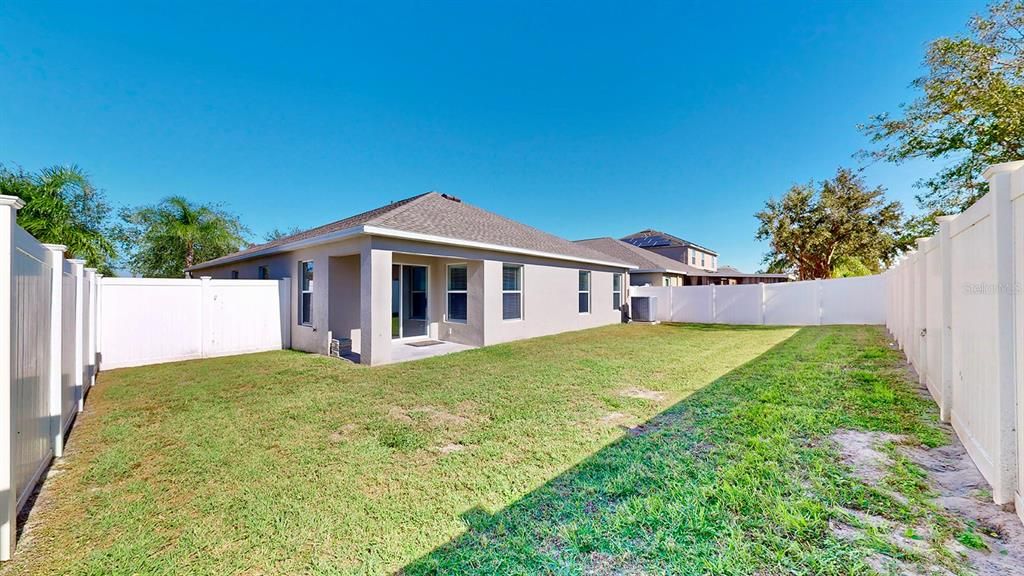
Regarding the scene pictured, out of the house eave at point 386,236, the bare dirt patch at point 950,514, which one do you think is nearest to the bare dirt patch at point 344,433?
the bare dirt patch at point 950,514

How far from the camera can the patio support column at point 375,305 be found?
743 centimetres

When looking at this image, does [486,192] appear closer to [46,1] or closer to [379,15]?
[379,15]

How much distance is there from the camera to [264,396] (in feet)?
17.3

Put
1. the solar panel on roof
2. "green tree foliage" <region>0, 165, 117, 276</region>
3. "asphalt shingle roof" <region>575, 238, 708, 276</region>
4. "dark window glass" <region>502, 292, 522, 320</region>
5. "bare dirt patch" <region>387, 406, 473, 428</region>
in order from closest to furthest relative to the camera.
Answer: "bare dirt patch" <region>387, 406, 473, 428</region> → "dark window glass" <region>502, 292, 522, 320</region> → "green tree foliage" <region>0, 165, 117, 276</region> → "asphalt shingle roof" <region>575, 238, 708, 276</region> → the solar panel on roof

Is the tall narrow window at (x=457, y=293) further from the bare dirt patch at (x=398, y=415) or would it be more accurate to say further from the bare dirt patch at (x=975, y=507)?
the bare dirt patch at (x=975, y=507)

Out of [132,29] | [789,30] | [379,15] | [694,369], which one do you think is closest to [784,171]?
[789,30]

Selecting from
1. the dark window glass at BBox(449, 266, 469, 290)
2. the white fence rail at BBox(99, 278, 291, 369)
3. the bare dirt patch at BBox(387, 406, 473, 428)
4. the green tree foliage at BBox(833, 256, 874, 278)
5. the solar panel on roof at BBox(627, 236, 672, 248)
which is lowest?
the bare dirt patch at BBox(387, 406, 473, 428)

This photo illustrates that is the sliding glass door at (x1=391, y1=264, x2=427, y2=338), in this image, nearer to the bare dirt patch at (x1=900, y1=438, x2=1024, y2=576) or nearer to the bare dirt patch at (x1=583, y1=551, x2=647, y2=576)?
the bare dirt patch at (x1=583, y1=551, x2=647, y2=576)

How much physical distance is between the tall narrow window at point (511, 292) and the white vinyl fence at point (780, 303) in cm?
850

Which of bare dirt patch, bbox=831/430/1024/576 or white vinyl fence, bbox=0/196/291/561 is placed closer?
bare dirt patch, bbox=831/430/1024/576

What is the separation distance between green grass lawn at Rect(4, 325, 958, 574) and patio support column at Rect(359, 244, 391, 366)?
5.40 ft

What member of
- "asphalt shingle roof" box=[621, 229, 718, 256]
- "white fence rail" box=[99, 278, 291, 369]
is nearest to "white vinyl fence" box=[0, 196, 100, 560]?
"white fence rail" box=[99, 278, 291, 369]

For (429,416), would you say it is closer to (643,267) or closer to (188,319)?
(188,319)

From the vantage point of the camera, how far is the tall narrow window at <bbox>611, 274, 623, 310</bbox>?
15984 millimetres
